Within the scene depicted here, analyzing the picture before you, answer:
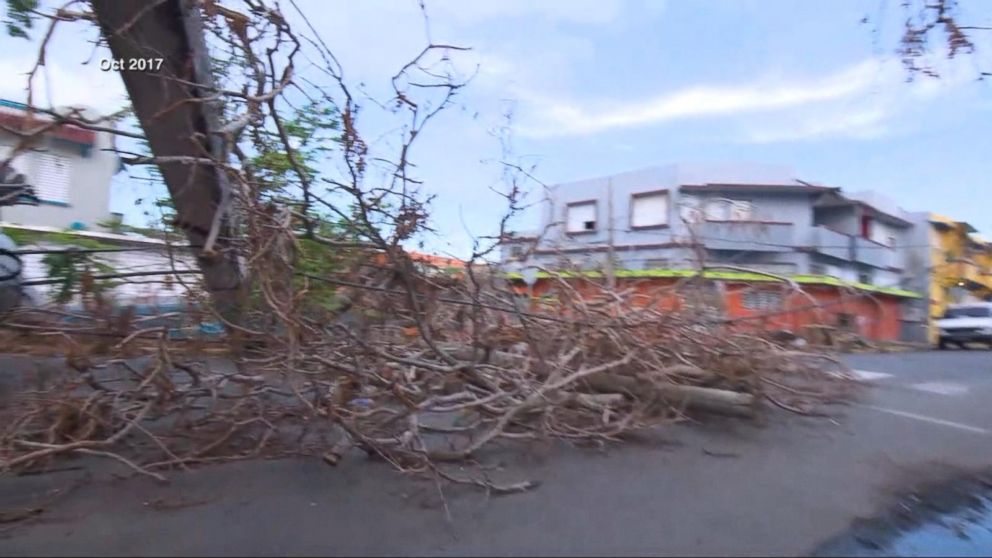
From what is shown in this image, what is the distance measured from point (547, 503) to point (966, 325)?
83.6ft

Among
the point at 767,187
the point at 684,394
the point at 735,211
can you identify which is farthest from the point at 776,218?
the point at 684,394

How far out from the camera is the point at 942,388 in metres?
9.98

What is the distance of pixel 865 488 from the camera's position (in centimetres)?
504

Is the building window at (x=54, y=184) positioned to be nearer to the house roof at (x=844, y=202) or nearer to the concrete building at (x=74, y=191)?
the concrete building at (x=74, y=191)

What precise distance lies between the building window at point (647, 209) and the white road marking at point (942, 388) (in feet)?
50.6

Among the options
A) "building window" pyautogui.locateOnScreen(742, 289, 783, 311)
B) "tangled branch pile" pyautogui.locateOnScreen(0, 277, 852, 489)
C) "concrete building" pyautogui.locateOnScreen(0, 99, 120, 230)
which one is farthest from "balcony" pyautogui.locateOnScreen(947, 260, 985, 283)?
"concrete building" pyautogui.locateOnScreen(0, 99, 120, 230)

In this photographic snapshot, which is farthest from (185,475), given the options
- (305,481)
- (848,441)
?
(848,441)

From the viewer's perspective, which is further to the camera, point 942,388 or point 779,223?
point 779,223

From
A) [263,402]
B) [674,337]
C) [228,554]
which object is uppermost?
[674,337]

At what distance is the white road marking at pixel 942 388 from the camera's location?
9625mm

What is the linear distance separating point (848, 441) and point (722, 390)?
3.57 feet

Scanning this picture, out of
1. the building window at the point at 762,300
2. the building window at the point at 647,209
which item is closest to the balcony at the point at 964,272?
the building window at the point at 647,209

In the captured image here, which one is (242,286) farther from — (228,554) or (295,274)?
(228,554)

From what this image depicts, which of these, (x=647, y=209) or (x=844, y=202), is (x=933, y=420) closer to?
(x=647, y=209)
